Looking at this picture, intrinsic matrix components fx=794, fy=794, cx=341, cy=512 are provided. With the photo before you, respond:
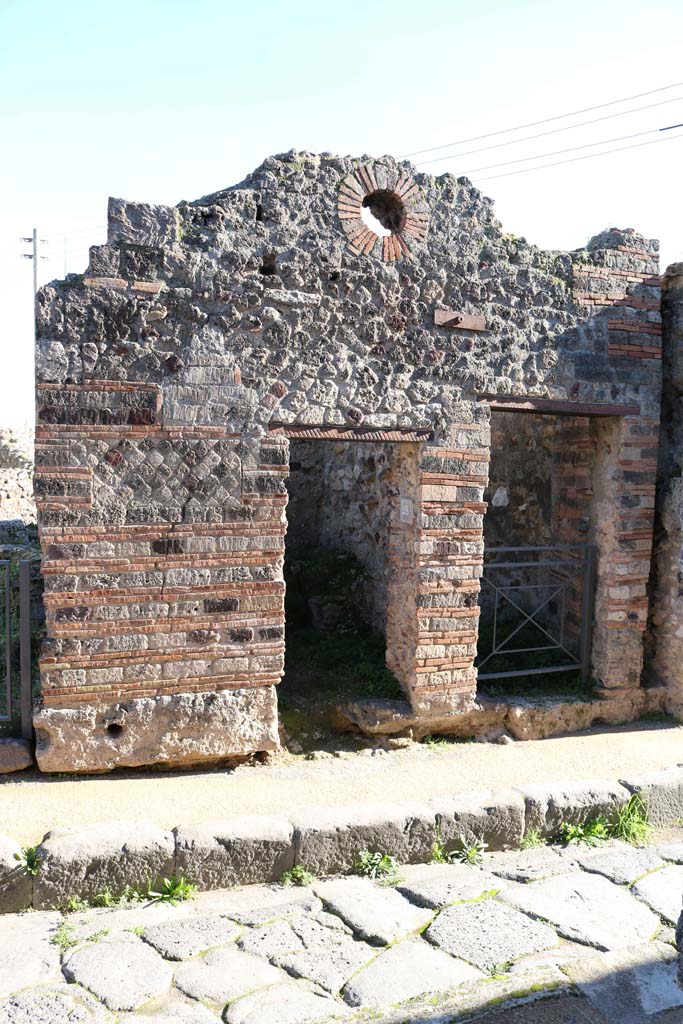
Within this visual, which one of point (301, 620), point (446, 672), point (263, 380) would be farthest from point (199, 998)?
point (301, 620)

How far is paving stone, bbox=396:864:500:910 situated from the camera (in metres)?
4.50

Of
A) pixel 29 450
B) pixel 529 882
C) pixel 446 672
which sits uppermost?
pixel 29 450

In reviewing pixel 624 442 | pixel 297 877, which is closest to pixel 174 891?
pixel 297 877

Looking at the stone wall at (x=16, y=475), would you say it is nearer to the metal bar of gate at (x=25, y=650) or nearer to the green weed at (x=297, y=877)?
the metal bar of gate at (x=25, y=650)

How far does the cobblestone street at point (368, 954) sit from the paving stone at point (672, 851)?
12.3 inches

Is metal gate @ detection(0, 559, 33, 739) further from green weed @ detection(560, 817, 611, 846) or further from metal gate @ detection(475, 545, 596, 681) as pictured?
green weed @ detection(560, 817, 611, 846)

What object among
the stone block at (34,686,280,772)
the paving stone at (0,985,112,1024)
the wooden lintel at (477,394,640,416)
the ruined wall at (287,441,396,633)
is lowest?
the paving stone at (0,985,112,1024)

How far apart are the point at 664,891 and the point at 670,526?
344cm

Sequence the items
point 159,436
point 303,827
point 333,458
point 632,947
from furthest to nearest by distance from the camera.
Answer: point 333,458 < point 159,436 < point 303,827 < point 632,947

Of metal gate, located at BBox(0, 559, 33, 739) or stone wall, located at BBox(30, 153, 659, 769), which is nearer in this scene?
stone wall, located at BBox(30, 153, 659, 769)

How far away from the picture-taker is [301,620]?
929 cm

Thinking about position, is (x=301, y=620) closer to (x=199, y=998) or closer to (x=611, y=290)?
(x=611, y=290)

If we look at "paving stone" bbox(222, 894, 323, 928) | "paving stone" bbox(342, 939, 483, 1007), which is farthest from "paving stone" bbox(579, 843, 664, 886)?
"paving stone" bbox(222, 894, 323, 928)

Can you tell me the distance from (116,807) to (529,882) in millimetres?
2651
